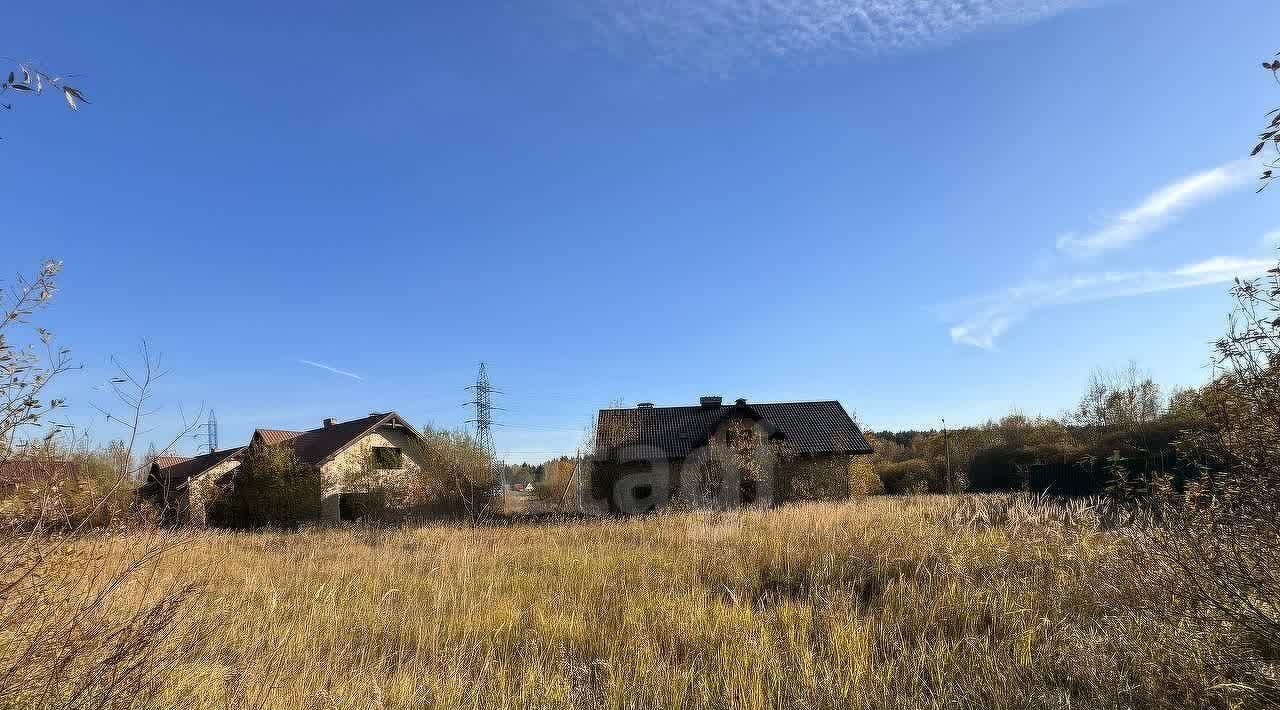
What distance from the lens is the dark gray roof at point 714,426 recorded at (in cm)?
3002

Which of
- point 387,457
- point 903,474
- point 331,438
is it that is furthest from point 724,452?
point 331,438

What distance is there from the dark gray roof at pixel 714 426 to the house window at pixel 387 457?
37.4ft

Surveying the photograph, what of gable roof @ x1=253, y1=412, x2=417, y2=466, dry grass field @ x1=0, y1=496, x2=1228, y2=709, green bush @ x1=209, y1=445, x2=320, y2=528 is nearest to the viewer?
dry grass field @ x1=0, y1=496, x2=1228, y2=709

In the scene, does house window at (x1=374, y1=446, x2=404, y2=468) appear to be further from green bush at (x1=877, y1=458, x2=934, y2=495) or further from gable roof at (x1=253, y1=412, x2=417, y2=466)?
green bush at (x1=877, y1=458, x2=934, y2=495)

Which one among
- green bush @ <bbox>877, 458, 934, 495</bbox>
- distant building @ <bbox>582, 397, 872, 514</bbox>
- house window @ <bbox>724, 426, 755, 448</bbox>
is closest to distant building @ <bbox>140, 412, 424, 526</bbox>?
distant building @ <bbox>582, 397, 872, 514</bbox>

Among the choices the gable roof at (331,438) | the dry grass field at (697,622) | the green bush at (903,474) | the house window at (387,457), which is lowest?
the green bush at (903,474)

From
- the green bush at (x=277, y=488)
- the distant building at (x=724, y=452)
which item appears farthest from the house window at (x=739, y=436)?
the green bush at (x=277, y=488)

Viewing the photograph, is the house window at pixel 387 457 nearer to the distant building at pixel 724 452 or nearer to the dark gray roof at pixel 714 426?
the distant building at pixel 724 452

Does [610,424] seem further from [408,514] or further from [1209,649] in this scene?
[1209,649]

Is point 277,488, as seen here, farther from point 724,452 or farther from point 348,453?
point 724,452

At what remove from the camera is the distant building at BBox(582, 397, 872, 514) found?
85.8ft

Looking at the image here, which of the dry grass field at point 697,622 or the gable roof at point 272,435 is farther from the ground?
the gable roof at point 272,435

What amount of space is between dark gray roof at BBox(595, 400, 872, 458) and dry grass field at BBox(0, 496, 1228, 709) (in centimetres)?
2089

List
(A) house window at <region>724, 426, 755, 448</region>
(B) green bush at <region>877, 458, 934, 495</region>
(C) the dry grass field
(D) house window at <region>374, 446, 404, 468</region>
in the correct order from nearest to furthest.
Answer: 1. (C) the dry grass field
2. (A) house window at <region>724, 426, 755, 448</region>
3. (D) house window at <region>374, 446, 404, 468</region>
4. (B) green bush at <region>877, 458, 934, 495</region>
